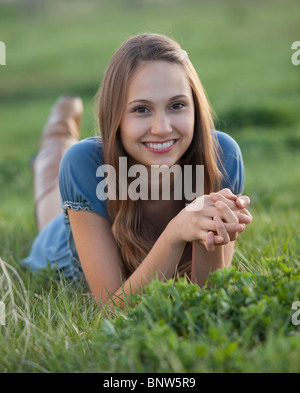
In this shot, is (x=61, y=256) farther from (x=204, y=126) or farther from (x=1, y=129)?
(x=1, y=129)

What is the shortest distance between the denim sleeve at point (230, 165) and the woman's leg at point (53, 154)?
1706mm

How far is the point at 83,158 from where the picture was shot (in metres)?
2.92

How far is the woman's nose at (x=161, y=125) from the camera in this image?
256 cm

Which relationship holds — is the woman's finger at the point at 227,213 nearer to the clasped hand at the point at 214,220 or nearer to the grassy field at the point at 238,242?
the clasped hand at the point at 214,220

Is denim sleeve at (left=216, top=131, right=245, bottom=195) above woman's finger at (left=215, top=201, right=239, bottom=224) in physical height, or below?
above

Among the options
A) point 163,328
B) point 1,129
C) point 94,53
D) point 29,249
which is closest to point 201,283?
point 163,328

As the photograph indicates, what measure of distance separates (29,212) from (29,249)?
99 cm

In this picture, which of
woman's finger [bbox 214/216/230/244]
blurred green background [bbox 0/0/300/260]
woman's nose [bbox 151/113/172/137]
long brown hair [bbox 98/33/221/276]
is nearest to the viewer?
woman's finger [bbox 214/216/230/244]

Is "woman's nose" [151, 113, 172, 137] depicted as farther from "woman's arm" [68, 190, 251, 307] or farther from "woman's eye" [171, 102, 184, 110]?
"woman's arm" [68, 190, 251, 307]

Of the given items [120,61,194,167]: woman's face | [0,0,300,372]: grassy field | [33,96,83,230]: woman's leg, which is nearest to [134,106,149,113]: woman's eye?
[120,61,194,167]: woman's face

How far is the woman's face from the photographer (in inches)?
102

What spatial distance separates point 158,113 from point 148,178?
419 millimetres

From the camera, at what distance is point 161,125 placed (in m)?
2.56

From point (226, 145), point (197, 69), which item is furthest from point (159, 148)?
point (197, 69)
